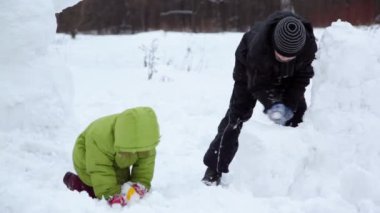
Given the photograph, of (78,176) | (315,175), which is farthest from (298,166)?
(78,176)

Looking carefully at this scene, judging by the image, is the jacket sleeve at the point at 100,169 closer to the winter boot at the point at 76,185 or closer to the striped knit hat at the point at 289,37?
the winter boot at the point at 76,185

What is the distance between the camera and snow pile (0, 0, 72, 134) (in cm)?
418

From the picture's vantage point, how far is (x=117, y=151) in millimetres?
2961

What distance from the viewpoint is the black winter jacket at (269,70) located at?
301 cm

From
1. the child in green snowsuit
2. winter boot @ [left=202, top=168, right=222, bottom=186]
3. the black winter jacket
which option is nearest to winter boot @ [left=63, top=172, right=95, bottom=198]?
the child in green snowsuit

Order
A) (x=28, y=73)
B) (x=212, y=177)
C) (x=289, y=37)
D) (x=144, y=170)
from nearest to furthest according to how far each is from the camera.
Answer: (x=289, y=37) < (x=144, y=170) < (x=212, y=177) < (x=28, y=73)

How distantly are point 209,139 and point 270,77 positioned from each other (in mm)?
1830

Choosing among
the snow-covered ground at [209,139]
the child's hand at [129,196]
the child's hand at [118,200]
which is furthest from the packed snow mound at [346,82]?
the child's hand at [118,200]

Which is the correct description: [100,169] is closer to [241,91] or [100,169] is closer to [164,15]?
[241,91]

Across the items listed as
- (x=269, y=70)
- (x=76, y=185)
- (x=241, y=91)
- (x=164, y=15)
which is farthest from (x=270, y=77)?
(x=164, y=15)

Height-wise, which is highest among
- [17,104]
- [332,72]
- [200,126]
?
[332,72]

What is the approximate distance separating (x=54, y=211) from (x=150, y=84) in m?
4.87

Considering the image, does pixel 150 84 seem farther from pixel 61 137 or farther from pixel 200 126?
pixel 61 137

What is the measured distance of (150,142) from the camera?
292cm
